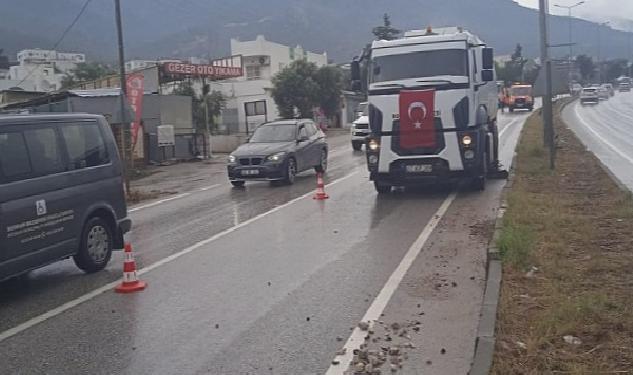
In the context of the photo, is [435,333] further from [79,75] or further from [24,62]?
[24,62]

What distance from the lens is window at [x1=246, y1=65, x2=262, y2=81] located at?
73125mm

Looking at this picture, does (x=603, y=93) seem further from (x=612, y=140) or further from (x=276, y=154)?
(x=276, y=154)

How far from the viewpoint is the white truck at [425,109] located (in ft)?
49.2

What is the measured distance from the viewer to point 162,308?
7574mm

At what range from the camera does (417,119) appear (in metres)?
15.1

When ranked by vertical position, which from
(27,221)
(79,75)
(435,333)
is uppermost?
(79,75)

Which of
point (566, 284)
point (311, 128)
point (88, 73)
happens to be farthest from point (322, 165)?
point (88, 73)

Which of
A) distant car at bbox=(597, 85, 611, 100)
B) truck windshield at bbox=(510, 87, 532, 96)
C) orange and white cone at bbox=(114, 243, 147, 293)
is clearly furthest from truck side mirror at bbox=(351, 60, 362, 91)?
distant car at bbox=(597, 85, 611, 100)

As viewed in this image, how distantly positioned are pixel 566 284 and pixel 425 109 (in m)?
7.83

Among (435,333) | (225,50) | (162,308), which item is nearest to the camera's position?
(435,333)

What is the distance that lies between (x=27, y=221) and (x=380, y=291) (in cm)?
372

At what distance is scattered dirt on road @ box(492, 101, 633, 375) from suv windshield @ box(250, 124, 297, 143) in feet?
25.3

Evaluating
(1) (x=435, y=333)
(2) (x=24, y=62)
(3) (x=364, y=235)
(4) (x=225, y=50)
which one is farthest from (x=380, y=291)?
(4) (x=225, y=50)

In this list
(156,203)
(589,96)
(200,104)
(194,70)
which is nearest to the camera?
(156,203)
